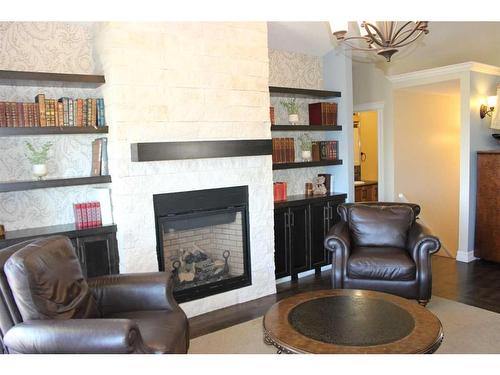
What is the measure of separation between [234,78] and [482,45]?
3621 millimetres

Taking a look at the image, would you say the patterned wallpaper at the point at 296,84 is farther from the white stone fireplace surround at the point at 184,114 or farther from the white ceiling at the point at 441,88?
the white ceiling at the point at 441,88

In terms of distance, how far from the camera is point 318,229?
180 inches

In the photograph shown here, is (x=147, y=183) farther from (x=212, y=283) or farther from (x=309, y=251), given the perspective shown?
(x=309, y=251)

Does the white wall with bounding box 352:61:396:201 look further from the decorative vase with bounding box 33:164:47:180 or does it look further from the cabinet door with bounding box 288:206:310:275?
the decorative vase with bounding box 33:164:47:180

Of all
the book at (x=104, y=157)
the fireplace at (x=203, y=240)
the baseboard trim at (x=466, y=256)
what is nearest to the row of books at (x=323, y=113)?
the fireplace at (x=203, y=240)

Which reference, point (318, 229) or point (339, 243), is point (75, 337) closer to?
point (339, 243)

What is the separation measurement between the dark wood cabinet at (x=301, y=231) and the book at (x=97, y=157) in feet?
5.95

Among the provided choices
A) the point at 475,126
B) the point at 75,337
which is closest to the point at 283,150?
the point at 475,126

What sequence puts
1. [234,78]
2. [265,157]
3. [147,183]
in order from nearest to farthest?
1. [147,183]
2. [234,78]
3. [265,157]

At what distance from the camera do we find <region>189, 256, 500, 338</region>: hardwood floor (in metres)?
3.48

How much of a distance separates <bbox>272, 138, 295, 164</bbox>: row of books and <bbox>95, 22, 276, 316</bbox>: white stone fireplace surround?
1.72ft

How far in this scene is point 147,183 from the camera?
3314mm

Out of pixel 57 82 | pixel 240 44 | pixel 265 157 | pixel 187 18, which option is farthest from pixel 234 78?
pixel 187 18

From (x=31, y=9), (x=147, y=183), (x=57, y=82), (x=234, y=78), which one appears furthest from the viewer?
(x=234, y=78)
